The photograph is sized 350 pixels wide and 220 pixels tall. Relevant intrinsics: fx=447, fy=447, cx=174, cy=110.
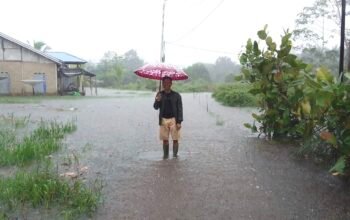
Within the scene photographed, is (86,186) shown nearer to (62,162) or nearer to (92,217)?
(92,217)

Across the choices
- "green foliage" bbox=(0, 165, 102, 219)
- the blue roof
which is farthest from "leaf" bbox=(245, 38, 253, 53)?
the blue roof

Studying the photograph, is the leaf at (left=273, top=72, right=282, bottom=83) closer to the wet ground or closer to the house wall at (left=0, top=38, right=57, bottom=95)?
the wet ground

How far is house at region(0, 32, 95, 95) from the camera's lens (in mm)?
34875

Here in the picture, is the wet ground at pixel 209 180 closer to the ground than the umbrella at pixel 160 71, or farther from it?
closer to the ground

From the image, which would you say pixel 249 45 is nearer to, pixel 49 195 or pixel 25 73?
pixel 49 195

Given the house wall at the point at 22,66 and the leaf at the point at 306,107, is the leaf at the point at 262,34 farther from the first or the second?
the house wall at the point at 22,66

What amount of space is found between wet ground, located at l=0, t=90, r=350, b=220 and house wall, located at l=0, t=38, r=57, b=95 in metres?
26.3

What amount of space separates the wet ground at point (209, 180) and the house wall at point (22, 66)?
26.3 metres

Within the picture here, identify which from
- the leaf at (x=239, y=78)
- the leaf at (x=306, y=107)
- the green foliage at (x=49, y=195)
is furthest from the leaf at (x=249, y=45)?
the green foliage at (x=49, y=195)

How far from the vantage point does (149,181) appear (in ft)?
22.2

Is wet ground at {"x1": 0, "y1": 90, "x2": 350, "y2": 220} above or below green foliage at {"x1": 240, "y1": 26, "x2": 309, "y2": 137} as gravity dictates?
below

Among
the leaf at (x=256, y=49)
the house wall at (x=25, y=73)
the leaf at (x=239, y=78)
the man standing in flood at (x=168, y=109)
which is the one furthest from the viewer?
the house wall at (x=25, y=73)

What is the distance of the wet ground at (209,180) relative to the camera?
17.8ft

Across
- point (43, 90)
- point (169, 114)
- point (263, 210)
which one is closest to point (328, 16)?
point (43, 90)
